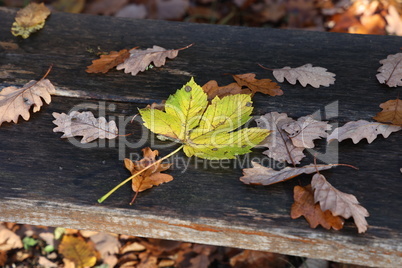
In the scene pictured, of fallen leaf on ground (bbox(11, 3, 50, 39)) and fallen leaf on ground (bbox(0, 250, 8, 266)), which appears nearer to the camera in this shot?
fallen leaf on ground (bbox(11, 3, 50, 39))

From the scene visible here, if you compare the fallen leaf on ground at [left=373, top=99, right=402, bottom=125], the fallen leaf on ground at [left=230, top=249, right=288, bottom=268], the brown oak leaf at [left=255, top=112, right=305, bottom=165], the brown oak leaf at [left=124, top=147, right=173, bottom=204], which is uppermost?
the fallen leaf on ground at [left=373, top=99, right=402, bottom=125]

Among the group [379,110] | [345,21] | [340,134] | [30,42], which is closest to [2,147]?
[30,42]

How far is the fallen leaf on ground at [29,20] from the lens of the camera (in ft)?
6.09

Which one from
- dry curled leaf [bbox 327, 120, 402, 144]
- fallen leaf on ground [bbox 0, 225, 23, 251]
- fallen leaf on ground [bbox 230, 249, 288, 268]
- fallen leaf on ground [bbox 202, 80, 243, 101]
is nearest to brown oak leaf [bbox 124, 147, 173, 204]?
fallen leaf on ground [bbox 202, 80, 243, 101]

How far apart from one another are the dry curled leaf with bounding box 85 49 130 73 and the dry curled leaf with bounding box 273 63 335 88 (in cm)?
62

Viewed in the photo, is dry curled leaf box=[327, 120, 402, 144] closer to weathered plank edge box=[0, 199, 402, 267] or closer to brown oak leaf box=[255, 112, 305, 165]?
brown oak leaf box=[255, 112, 305, 165]

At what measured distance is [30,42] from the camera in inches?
71.7

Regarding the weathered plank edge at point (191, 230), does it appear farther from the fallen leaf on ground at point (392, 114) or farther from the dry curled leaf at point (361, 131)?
the fallen leaf on ground at point (392, 114)

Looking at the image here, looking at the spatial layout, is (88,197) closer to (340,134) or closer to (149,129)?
(149,129)

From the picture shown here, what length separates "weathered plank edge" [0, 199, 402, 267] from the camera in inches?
44.8

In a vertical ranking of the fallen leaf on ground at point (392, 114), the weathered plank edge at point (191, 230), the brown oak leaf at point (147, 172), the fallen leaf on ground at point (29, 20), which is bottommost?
the weathered plank edge at point (191, 230)

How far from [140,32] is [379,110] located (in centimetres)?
108

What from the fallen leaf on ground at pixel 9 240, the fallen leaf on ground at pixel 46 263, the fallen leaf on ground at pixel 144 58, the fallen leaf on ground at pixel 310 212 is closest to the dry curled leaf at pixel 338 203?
the fallen leaf on ground at pixel 310 212

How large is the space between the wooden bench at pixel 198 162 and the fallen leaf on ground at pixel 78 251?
3.02ft
